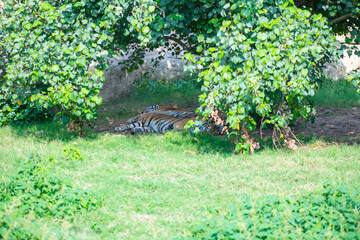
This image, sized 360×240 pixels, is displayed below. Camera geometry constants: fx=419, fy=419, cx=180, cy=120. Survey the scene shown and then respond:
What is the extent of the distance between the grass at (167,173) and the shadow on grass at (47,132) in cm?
3

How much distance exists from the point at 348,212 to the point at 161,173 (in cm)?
232

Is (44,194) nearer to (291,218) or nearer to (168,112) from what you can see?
(291,218)

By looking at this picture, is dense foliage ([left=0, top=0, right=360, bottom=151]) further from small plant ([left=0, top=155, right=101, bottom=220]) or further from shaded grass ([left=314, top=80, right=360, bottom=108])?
shaded grass ([left=314, top=80, right=360, bottom=108])

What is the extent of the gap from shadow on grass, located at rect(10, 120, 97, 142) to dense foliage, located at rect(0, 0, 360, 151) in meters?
0.52

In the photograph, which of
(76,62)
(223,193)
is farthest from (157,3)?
(223,193)

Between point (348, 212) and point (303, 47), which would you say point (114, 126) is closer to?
point (303, 47)

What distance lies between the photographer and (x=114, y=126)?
27.9 feet

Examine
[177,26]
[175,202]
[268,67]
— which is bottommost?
[175,202]

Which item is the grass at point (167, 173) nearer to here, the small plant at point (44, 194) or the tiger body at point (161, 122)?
the small plant at point (44, 194)

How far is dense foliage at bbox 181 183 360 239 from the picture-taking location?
327 centimetres

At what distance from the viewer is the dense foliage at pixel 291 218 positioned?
3.27 m

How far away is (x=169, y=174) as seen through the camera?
5133mm

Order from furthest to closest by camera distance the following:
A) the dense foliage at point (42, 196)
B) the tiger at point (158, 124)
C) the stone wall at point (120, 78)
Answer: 1. the stone wall at point (120, 78)
2. the tiger at point (158, 124)
3. the dense foliage at point (42, 196)

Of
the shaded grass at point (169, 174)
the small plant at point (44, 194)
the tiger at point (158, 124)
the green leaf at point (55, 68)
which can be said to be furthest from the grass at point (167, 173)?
the green leaf at point (55, 68)
